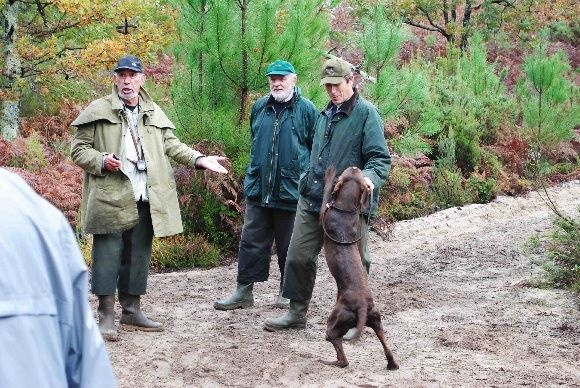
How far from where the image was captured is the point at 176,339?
20.5ft

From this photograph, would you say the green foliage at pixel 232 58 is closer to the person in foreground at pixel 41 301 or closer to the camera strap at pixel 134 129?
the camera strap at pixel 134 129

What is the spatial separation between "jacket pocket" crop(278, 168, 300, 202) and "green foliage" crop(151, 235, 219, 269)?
8.56 feet

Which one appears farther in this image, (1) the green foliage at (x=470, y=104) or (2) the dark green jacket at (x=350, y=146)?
(1) the green foliage at (x=470, y=104)

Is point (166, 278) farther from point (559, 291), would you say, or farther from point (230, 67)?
point (559, 291)

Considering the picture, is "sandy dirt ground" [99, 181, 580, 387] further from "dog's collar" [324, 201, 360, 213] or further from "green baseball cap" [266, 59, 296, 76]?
"green baseball cap" [266, 59, 296, 76]

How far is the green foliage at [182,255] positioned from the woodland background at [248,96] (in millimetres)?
14

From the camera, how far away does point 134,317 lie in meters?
6.46

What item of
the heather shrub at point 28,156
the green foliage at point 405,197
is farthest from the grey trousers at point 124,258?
the green foliage at point 405,197

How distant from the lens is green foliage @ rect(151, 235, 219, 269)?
30.6ft

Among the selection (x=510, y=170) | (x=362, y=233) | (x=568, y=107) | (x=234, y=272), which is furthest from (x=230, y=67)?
(x=568, y=107)

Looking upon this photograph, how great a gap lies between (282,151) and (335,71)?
118cm

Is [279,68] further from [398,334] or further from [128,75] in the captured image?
[398,334]

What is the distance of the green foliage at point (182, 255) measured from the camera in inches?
367

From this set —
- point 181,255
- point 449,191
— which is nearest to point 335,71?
point 181,255
